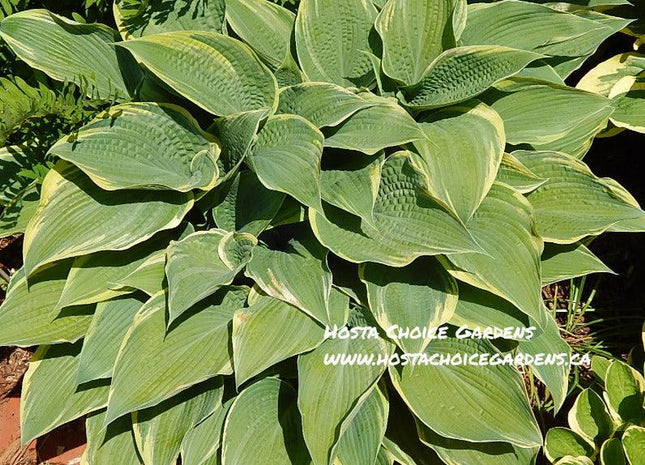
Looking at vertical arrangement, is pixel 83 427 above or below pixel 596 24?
below

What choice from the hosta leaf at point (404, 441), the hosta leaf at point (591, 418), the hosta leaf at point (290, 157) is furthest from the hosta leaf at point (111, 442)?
the hosta leaf at point (591, 418)

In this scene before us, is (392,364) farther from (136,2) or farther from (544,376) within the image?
(136,2)

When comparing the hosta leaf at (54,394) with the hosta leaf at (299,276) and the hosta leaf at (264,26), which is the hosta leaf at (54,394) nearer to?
the hosta leaf at (299,276)

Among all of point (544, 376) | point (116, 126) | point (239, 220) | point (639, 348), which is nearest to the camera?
point (116, 126)

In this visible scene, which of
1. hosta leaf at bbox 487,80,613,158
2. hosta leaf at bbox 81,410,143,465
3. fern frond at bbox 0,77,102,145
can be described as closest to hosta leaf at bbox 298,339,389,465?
hosta leaf at bbox 81,410,143,465

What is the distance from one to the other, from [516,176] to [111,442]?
44.2 inches

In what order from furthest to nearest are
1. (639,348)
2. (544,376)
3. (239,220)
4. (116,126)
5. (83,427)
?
1. (83,427)
2. (639,348)
3. (544,376)
4. (239,220)
5. (116,126)

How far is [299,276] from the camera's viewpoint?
4.23 feet

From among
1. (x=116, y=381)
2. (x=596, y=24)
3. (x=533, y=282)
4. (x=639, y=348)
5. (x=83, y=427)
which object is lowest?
(x=83, y=427)

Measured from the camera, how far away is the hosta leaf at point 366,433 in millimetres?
1394

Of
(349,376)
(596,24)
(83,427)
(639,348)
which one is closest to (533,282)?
(349,376)

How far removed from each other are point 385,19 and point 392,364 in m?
0.75

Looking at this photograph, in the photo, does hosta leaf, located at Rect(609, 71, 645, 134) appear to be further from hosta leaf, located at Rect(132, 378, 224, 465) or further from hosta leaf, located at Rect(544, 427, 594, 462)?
hosta leaf, located at Rect(132, 378, 224, 465)

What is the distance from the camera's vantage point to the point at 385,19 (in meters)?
1.31
